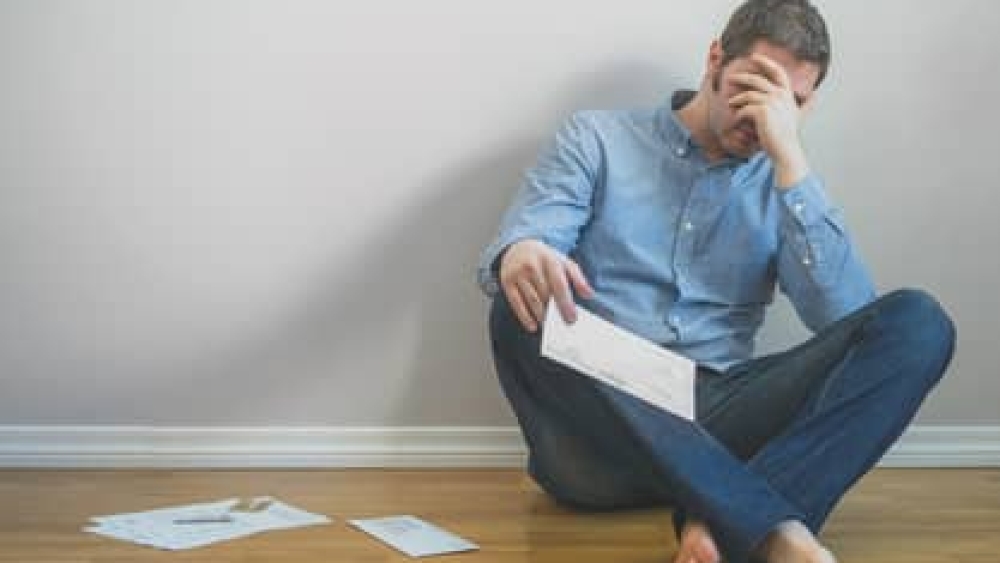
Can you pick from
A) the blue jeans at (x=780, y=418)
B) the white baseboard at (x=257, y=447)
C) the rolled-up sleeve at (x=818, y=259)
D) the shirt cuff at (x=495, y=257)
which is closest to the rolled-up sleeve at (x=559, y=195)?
the shirt cuff at (x=495, y=257)

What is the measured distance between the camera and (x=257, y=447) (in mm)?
2279

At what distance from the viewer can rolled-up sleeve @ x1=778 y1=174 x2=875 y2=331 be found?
6.07 feet

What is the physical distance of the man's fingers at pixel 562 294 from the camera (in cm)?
164

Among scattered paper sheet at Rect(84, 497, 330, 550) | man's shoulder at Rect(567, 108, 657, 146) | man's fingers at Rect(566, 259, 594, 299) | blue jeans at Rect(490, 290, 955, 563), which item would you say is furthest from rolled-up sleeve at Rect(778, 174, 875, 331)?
scattered paper sheet at Rect(84, 497, 330, 550)

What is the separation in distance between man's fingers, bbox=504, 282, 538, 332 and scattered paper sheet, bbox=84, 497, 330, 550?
469 millimetres

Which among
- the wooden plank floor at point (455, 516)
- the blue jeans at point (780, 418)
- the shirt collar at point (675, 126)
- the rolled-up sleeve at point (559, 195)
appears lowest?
the wooden plank floor at point (455, 516)

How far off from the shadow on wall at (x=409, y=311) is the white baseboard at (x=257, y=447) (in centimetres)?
3

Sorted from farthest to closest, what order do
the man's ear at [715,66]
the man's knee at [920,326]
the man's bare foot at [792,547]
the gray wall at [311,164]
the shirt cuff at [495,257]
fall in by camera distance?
1. the gray wall at [311,164]
2. the man's ear at [715,66]
3. the shirt cuff at [495,257]
4. the man's knee at [920,326]
5. the man's bare foot at [792,547]

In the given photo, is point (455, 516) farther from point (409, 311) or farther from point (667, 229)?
point (667, 229)

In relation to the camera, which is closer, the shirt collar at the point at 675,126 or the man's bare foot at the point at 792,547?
the man's bare foot at the point at 792,547

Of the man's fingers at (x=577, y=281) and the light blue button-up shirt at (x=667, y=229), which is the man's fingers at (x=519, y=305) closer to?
the man's fingers at (x=577, y=281)

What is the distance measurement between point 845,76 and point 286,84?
1.01m

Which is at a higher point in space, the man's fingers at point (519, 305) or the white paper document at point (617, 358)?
the man's fingers at point (519, 305)

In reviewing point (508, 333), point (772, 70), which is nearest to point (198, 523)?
point (508, 333)
